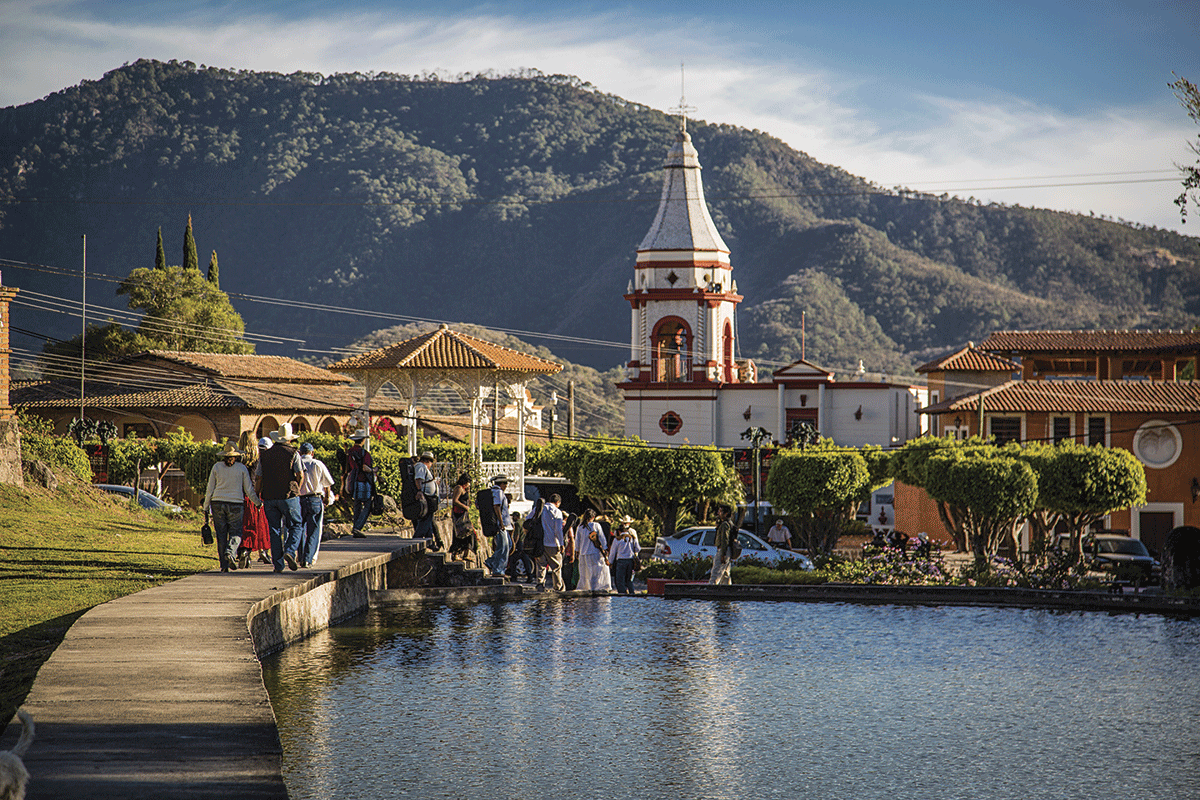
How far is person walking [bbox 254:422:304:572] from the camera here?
14820 mm

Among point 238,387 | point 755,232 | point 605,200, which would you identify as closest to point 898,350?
point 755,232

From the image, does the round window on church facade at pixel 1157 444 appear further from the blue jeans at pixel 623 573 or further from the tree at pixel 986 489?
the blue jeans at pixel 623 573

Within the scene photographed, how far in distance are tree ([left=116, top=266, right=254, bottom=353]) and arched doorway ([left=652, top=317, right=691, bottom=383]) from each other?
25.4 metres

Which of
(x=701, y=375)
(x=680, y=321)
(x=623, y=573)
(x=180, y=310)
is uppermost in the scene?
(x=180, y=310)

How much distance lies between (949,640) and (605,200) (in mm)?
139640

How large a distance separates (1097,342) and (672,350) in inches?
725

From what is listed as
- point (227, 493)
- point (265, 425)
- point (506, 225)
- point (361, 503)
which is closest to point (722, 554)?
point (361, 503)

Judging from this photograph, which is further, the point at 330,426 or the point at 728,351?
the point at 728,351

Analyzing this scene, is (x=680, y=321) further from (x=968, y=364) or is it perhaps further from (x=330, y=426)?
(x=330, y=426)

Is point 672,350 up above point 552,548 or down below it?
above

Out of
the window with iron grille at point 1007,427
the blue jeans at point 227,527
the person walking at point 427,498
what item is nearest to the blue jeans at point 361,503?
the person walking at point 427,498

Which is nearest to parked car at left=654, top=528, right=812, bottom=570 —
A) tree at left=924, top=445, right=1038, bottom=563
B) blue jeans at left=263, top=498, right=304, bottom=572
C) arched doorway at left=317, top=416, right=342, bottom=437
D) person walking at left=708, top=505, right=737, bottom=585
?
tree at left=924, top=445, right=1038, bottom=563

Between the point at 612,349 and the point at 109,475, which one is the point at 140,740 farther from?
the point at 612,349

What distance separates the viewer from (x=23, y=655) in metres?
10.9
